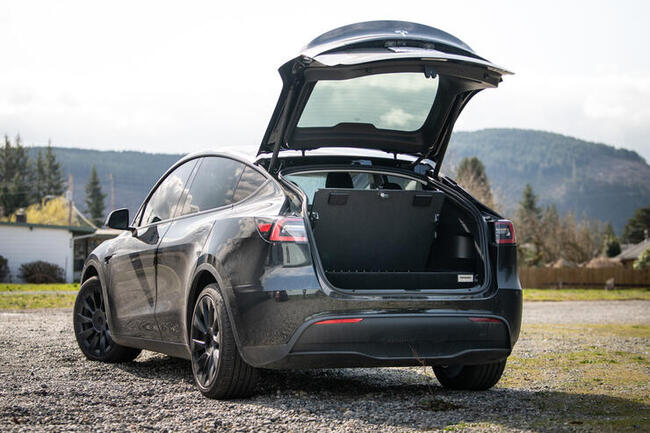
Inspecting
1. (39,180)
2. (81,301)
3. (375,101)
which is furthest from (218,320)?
(39,180)

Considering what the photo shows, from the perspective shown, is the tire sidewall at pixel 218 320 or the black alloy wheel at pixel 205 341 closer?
the tire sidewall at pixel 218 320

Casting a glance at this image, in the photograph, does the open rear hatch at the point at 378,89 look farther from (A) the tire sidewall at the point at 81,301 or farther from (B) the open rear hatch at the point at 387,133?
(A) the tire sidewall at the point at 81,301

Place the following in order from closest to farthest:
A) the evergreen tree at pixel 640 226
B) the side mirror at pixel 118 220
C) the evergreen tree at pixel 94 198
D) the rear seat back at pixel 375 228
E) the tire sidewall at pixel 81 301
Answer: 1. the rear seat back at pixel 375 228
2. the side mirror at pixel 118 220
3. the tire sidewall at pixel 81 301
4. the evergreen tree at pixel 94 198
5. the evergreen tree at pixel 640 226

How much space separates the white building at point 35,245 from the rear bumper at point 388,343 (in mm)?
41616

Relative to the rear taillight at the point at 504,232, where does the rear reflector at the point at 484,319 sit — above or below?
below

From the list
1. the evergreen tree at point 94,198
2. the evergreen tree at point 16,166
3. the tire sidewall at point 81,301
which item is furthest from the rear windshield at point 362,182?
the evergreen tree at point 94,198

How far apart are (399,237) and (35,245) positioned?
42281 mm

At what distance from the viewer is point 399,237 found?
20.1 feet

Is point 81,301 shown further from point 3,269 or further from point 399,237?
point 3,269

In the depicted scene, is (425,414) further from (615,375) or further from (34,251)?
(34,251)

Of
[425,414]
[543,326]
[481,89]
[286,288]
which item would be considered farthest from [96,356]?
[543,326]

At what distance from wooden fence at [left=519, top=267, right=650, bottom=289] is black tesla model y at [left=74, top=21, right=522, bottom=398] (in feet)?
164

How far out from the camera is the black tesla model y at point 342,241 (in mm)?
5016

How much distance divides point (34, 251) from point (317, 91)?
1681 inches
